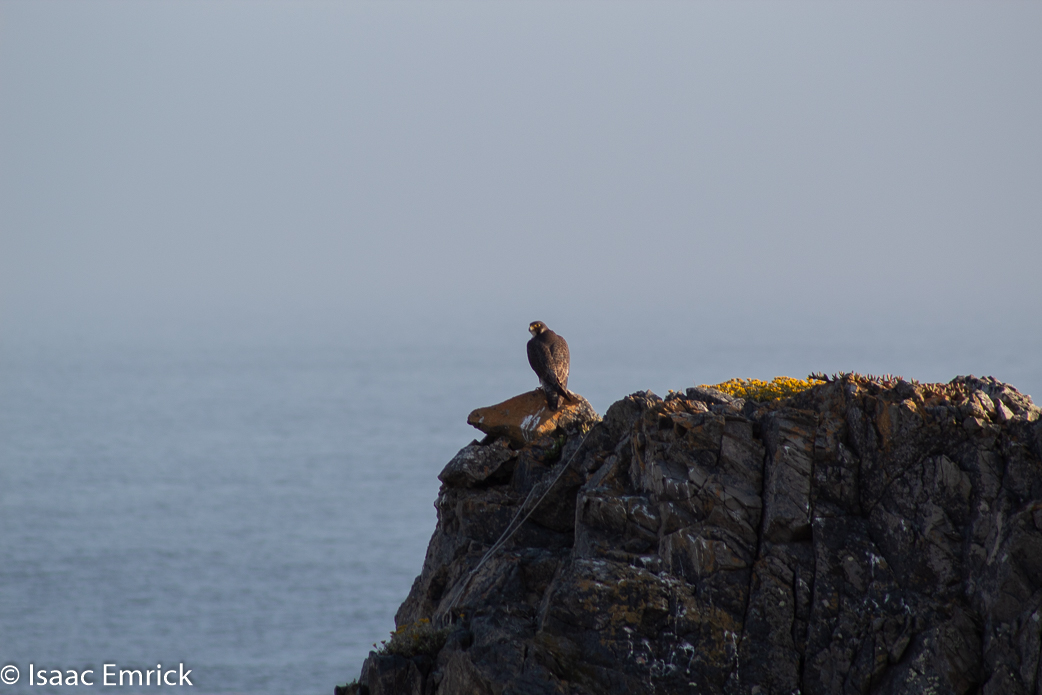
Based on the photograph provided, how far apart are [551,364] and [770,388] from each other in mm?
3792

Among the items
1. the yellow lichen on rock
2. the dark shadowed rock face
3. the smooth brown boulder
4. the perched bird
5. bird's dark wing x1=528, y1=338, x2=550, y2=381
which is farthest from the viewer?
bird's dark wing x1=528, y1=338, x2=550, y2=381

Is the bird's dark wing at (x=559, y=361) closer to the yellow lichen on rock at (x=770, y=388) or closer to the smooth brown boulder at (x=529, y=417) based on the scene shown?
the smooth brown boulder at (x=529, y=417)

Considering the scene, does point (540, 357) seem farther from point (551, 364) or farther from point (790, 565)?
point (790, 565)

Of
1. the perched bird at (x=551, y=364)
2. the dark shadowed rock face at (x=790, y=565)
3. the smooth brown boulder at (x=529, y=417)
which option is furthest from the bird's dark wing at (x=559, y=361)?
the dark shadowed rock face at (x=790, y=565)

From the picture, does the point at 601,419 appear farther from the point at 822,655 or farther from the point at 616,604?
the point at 822,655

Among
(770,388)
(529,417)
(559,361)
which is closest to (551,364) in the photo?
(559,361)

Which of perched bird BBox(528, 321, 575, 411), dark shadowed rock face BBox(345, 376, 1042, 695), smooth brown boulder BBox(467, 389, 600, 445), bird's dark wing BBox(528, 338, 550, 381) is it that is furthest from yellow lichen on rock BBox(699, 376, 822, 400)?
bird's dark wing BBox(528, 338, 550, 381)

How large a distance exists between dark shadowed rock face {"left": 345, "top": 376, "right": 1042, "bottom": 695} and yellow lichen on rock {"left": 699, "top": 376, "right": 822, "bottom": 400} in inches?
41.2

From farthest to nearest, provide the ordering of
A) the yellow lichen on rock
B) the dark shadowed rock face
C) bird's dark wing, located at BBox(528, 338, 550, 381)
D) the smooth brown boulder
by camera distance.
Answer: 1. bird's dark wing, located at BBox(528, 338, 550, 381)
2. the smooth brown boulder
3. the yellow lichen on rock
4. the dark shadowed rock face

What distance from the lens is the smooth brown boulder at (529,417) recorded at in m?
16.8

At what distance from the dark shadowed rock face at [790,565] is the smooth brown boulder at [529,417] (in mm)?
2583

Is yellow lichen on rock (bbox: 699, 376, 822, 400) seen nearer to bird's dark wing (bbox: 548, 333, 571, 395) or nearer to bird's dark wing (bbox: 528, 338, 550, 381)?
bird's dark wing (bbox: 548, 333, 571, 395)

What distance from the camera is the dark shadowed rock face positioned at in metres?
11.6

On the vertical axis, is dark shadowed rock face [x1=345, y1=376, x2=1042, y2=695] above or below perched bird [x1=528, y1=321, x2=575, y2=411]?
below
